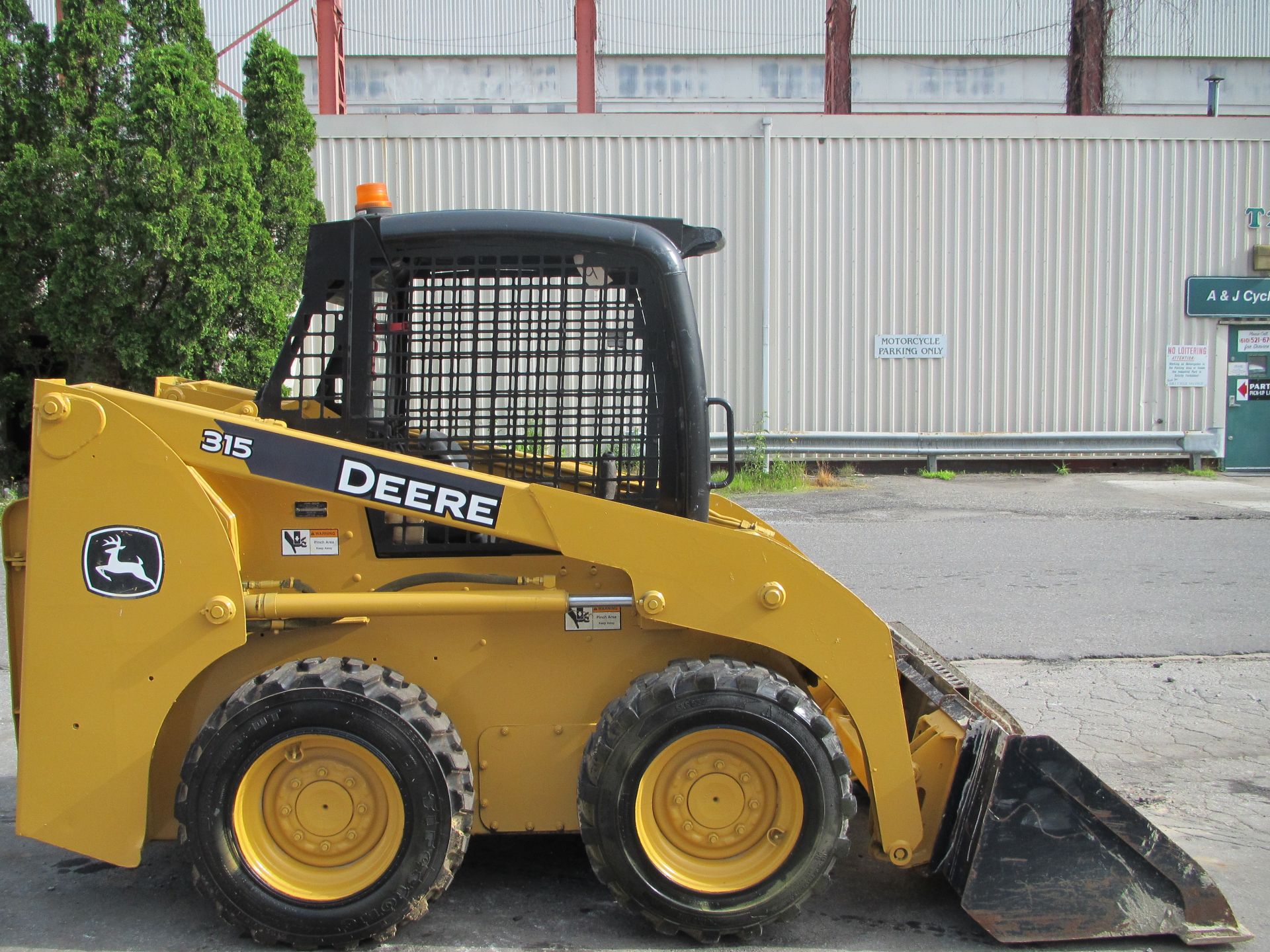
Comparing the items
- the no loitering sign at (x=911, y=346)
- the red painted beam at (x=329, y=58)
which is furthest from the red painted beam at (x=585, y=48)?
the no loitering sign at (x=911, y=346)

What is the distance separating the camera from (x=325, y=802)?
10.8 ft

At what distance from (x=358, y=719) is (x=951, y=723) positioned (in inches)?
73.8

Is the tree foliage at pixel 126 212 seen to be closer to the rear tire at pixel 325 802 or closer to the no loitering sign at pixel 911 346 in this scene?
the no loitering sign at pixel 911 346

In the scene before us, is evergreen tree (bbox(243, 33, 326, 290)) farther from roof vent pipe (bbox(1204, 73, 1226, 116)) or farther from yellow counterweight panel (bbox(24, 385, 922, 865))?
roof vent pipe (bbox(1204, 73, 1226, 116))

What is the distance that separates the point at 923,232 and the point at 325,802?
525 inches

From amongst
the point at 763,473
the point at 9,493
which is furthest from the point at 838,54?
the point at 9,493

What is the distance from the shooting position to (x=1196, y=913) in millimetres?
3283

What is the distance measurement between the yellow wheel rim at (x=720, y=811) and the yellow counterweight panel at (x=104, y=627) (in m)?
1.36

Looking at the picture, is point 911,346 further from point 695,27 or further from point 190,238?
point 695,27

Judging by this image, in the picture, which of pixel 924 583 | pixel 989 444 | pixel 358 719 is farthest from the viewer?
pixel 989 444

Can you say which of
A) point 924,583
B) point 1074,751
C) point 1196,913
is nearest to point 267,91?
point 924,583

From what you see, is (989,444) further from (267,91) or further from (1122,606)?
(267,91)

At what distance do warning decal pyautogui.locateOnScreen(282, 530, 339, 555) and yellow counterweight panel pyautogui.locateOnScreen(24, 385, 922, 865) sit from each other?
143 millimetres

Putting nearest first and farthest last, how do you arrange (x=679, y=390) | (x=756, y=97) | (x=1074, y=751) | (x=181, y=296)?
(x=679, y=390)
(x=1074, y=751)
(x=181, y=296)
(x=756, y=97)
